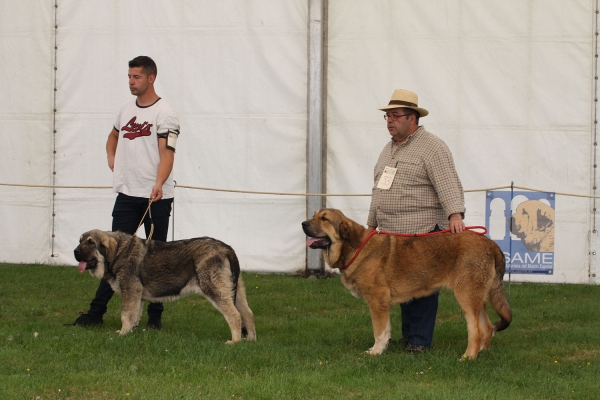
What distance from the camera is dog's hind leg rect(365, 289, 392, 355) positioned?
616 cm

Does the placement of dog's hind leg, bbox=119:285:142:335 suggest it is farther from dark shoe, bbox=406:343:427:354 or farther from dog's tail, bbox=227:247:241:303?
dark shoe, bbox=406:343:427:354

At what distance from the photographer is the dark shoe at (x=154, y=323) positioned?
283 inches

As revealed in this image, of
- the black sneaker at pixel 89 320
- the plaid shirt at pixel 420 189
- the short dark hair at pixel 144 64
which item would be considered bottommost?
the black sneaker at pixel 89 320

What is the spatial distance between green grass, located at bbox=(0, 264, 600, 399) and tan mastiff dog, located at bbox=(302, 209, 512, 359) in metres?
0.31

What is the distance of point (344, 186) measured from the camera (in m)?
11.1

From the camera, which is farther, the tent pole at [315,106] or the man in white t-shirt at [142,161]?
the tent pole at [315,106]

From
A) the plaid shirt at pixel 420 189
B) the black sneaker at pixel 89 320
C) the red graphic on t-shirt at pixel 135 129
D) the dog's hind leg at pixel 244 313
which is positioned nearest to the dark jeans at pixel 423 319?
the plaid shirt at pixel 420 189

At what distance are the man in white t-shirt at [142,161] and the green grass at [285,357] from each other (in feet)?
1.13

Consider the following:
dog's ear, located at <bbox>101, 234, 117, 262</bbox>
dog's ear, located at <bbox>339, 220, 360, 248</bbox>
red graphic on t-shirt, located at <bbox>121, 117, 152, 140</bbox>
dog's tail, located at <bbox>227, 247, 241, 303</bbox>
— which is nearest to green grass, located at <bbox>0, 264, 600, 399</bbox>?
dog's tail, located at <bbox>227, 247, 241, 303</bbox>

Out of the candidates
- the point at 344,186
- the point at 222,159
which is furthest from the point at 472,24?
the point at 222,159

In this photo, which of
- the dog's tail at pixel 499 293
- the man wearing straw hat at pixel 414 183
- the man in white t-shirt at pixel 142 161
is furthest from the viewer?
the man in white t-shirt at pixel 142 161

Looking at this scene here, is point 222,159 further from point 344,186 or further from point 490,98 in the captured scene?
point 490,98

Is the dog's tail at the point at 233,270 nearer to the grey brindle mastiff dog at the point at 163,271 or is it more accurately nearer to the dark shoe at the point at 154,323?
the grey brindle mastiff dog at the point at 163,271

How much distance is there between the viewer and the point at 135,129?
7.11 metres
